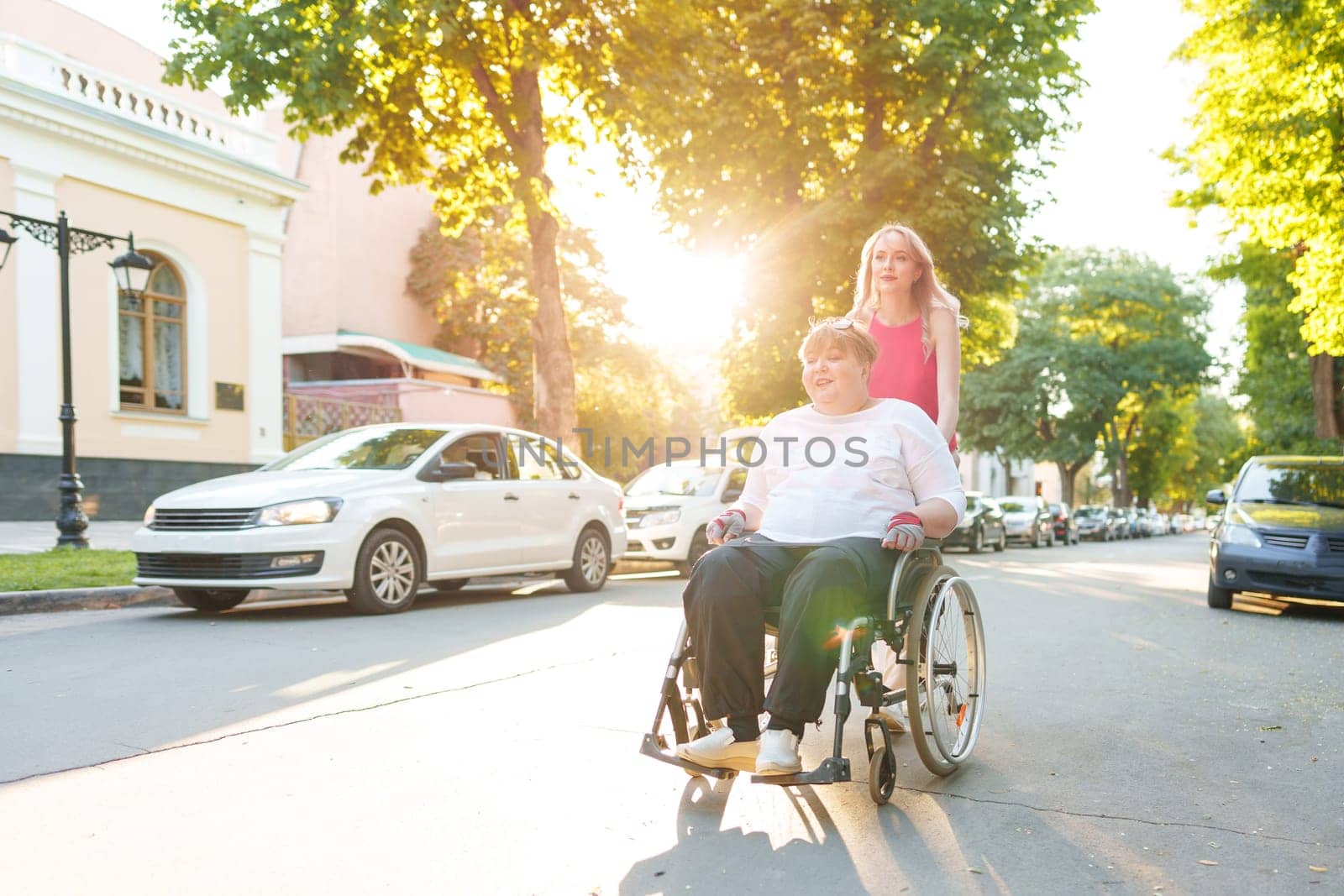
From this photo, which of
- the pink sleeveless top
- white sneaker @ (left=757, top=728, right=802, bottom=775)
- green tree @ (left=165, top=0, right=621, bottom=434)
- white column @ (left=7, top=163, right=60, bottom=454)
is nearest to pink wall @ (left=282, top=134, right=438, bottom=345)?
green tree @ (left=165, top=0, right=621, bottom=434)

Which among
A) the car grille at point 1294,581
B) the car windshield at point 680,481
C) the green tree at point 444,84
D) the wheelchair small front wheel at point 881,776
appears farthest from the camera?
the car windshield at point 680,481

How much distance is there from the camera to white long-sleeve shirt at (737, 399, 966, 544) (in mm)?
4121

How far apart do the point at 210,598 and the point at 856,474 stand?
22.0 feet

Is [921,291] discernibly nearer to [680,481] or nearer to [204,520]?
[204,520]

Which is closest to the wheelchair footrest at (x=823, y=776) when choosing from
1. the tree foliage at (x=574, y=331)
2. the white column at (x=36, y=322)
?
the white column at (x=36, y=322)

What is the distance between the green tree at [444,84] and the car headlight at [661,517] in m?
2.96

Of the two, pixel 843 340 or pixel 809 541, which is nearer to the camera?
pixel 809 541

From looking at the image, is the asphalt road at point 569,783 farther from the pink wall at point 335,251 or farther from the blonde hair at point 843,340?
the pink wall at point 335,251

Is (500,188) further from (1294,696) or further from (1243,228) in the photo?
(1294,696)

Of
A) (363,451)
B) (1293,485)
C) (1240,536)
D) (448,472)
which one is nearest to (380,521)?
(448,472)

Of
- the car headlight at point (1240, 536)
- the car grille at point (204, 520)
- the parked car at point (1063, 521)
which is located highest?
the car grille at point (204, 520)

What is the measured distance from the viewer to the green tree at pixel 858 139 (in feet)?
67.9

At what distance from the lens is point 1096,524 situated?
46.9 metres

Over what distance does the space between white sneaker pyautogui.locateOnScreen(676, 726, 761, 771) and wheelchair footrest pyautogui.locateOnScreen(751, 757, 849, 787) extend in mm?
136
